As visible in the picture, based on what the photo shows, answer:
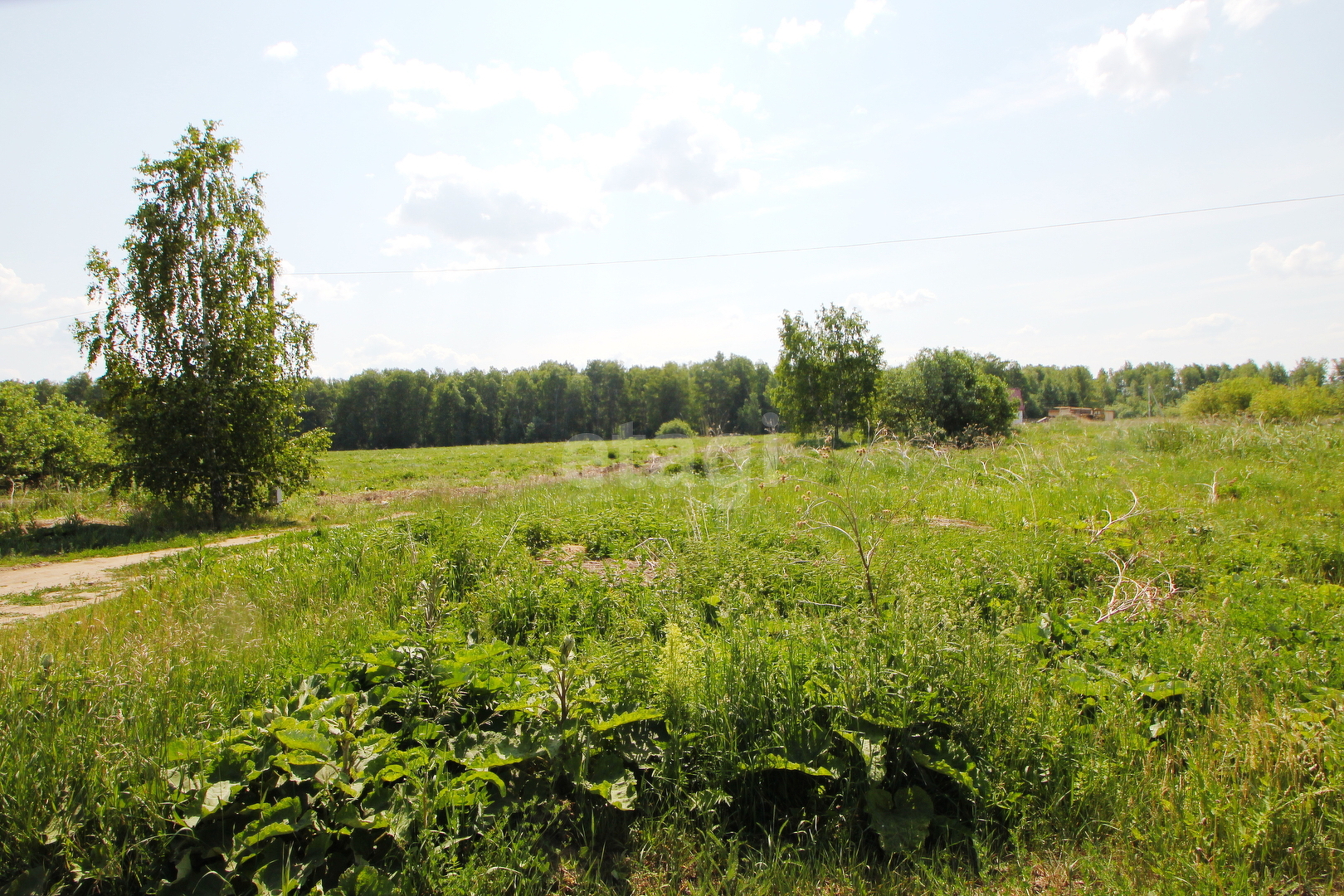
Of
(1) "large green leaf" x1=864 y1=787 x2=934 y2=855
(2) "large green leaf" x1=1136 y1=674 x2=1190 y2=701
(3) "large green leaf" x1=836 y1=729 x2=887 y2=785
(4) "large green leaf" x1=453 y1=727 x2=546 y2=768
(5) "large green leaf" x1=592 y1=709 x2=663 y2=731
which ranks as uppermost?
(5) "large green leaf" x1=592 y1=709 x2=663 y2=731

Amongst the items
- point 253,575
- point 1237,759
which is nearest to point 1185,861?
point 1237,759

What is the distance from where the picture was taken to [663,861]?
2.84 meters

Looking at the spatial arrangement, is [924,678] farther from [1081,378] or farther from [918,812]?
[1081,378]

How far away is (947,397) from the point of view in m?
30.1

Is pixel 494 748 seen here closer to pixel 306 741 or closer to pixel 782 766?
pixel 306 741

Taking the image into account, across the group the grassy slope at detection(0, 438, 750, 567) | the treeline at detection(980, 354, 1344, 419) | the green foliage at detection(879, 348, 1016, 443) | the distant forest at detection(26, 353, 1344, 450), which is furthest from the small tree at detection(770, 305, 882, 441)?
the treeline at detection(980, 354, 1344, 419)

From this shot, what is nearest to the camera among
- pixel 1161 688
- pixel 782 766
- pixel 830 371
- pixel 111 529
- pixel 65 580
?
pixel 782 766

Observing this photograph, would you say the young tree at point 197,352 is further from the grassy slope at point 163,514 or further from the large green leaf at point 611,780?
the large green leaf at point 611,780

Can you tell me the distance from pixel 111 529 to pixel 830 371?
85.8 feet

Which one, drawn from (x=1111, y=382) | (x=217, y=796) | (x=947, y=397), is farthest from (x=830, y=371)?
(x=1111, y=382)

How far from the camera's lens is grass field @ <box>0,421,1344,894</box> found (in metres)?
2.61

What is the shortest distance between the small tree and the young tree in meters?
22.2

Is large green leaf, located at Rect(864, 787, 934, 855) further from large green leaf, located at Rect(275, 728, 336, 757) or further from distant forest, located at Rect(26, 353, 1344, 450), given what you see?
distant forest, located at Rect(26, 353, 1344, 450)

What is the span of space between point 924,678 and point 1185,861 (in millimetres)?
1199
